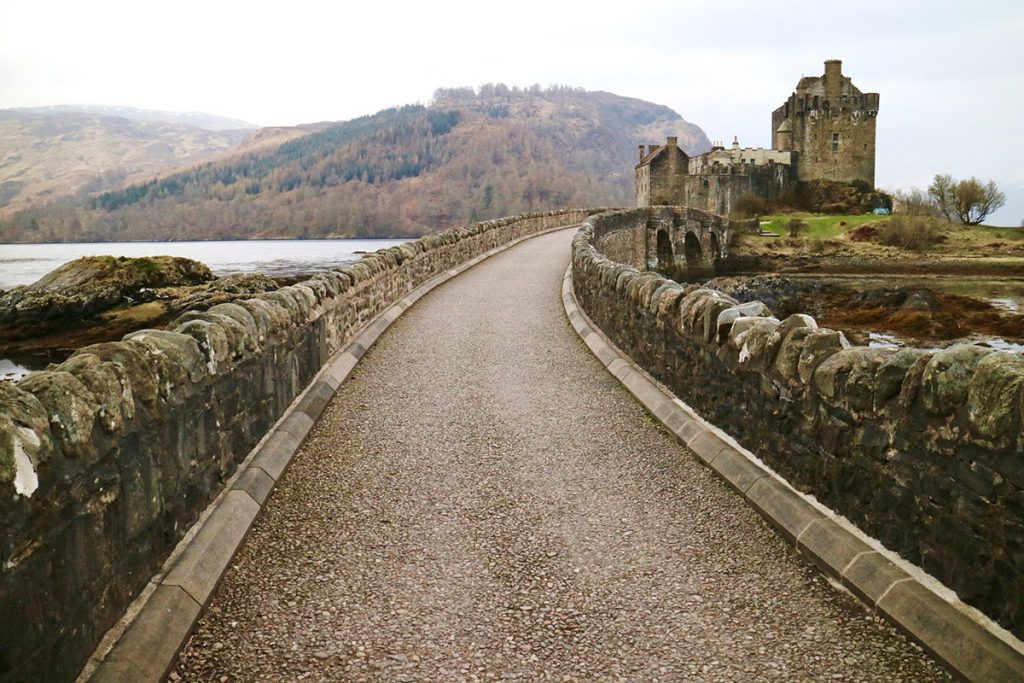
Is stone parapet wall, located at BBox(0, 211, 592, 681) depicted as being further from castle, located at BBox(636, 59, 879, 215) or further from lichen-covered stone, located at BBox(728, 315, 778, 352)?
castle, located at BBox(636, 59, 879, 215)

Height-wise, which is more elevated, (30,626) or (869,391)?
(869,391)

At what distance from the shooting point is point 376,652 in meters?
3.28

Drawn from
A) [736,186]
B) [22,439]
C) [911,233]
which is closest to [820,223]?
[911,233]

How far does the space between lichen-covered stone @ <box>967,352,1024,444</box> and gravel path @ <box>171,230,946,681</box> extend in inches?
36.5

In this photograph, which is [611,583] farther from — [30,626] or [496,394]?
[496,394]

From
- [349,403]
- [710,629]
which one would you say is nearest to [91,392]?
[710,629]

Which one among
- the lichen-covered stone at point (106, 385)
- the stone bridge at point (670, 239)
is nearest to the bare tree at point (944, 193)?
the stone bridge at point (670, 239)

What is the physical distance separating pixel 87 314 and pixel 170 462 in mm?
24988

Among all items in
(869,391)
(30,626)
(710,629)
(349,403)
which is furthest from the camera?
(349,403)

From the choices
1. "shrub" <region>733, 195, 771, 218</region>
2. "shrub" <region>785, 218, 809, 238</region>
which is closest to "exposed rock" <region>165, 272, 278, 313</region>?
"shrub" <region>785, 218, 809, 238</region>

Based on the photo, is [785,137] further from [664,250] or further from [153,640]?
[153,640]

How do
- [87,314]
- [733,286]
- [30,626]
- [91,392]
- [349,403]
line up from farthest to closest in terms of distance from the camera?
[733,286] < [87,314] < [349,403] < [91,392] < [30,626]

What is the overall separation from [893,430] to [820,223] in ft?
198

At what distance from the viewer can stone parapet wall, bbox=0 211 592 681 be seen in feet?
8.62
